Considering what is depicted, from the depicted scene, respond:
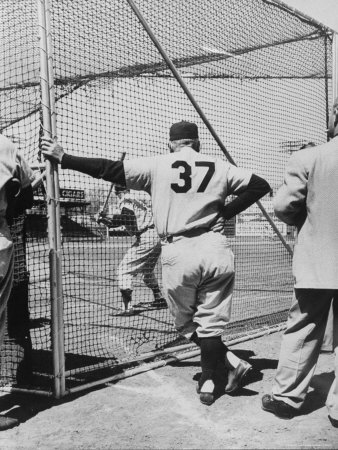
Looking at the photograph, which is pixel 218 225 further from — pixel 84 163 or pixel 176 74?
pixel 176 74

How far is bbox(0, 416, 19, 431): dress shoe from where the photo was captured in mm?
3275

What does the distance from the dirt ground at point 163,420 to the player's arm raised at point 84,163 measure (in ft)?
5.61

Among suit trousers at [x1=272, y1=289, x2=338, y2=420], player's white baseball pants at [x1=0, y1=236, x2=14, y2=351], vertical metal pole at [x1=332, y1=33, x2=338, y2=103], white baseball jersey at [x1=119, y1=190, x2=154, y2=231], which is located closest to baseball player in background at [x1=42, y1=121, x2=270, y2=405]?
suit trousers at [x1=272, y1=289, x2=338, y2=420]

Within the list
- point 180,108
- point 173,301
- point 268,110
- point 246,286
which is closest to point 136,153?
point 180,108

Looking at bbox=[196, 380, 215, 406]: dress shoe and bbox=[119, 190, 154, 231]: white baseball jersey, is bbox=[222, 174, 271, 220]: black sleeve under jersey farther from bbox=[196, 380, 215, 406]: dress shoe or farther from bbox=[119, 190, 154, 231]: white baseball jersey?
bbox=[119, 190, 154, 231]: white baseball jersey

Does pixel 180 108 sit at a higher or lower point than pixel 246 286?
higher

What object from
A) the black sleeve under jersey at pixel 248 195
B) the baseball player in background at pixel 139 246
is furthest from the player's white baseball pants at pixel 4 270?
the baseball player in background at pixel 139 246

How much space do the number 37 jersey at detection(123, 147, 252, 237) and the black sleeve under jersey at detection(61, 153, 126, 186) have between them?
0.26 feet

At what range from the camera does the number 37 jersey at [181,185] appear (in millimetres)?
→ 3773

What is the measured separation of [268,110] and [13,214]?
13.4 ft

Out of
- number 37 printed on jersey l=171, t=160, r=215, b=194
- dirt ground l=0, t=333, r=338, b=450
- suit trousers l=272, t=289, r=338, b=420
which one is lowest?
dirt ground l=0, t=333, r=338, b=450

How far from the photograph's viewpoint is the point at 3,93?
18.6 feet

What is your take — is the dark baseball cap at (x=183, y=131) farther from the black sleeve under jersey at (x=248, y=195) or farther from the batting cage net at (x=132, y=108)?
the batting cage net at (x=132, y=108)

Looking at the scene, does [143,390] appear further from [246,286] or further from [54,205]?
[246,286]
